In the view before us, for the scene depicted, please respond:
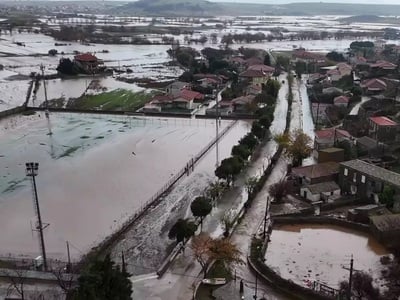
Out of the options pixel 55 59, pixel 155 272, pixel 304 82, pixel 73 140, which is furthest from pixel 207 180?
pixel 55 59

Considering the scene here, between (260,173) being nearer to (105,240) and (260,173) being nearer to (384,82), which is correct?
(105,240)

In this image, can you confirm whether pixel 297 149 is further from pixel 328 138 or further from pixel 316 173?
pixel 328 138

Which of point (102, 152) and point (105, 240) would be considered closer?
point (105, 240)

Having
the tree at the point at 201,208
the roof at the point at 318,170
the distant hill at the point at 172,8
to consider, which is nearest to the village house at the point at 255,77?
the roof at the point at 318,170

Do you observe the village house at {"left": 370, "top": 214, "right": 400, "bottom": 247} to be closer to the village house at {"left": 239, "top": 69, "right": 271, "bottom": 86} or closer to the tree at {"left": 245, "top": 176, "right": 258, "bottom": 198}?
the tree at {"left": 245, "top": 176, "right": 258, "bottom": 198}

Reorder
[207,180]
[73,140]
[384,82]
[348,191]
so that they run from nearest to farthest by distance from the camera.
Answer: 1. [348,191]
2. [207,180]
3. [73,140]
4. [384,82]

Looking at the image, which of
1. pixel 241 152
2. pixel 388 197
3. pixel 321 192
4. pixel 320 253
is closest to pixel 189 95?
pixel 241 152
